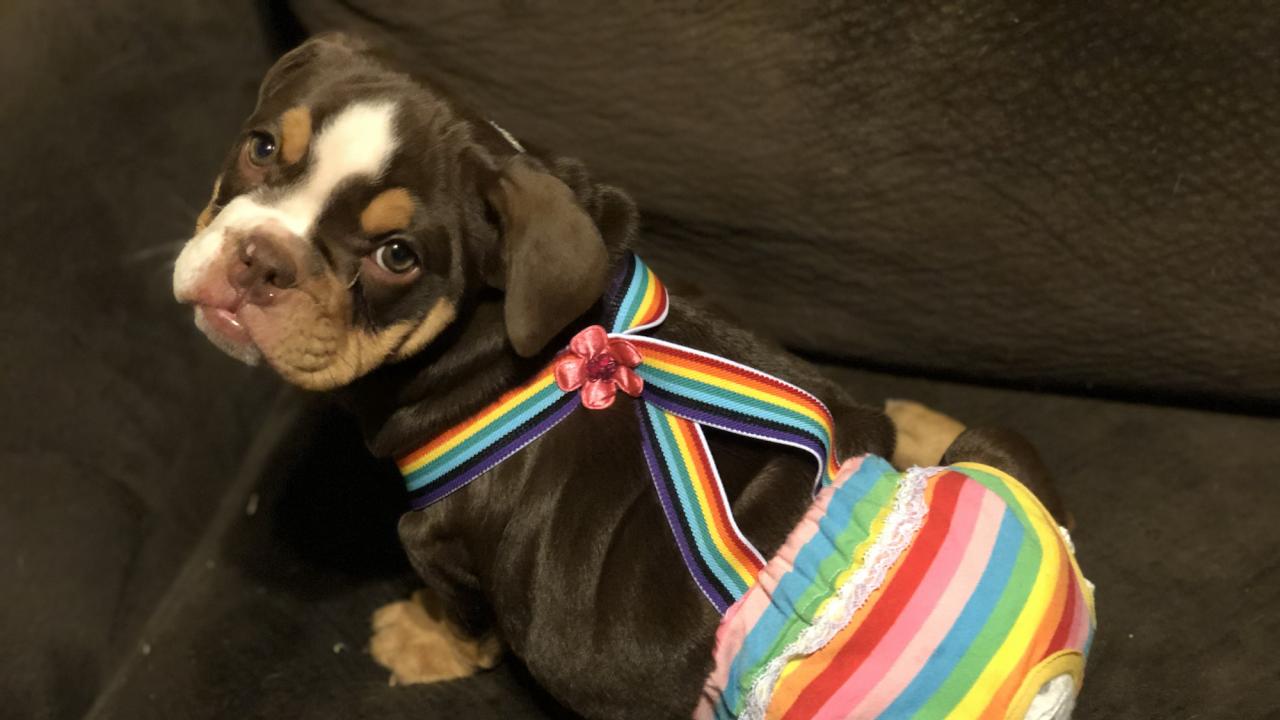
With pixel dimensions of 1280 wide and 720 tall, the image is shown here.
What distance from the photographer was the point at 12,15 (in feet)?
6.90

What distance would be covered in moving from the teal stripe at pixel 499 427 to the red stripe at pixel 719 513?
231mm

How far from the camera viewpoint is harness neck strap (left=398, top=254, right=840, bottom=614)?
1.69 metres

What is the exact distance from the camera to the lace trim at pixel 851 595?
1.59 meters

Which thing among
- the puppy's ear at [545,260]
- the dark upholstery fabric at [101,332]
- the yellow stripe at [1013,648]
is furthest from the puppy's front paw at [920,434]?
the dark upholstery fabric at [101,332]

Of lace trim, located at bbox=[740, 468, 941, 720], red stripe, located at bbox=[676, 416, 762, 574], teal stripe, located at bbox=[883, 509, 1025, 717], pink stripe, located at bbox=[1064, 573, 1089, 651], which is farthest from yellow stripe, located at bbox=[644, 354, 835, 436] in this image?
pink stripe, located at bbox=[1064, 573, 1089, 651]

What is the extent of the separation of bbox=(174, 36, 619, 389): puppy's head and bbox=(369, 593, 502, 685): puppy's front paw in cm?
73

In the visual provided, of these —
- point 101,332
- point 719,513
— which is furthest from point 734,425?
point 101,332

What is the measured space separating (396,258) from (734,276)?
43.8 inches

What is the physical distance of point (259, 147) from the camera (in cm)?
169

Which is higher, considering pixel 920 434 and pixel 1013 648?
pixel 1013 648

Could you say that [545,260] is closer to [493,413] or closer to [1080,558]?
[493,413]

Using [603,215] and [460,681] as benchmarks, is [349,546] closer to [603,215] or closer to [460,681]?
[460,681]

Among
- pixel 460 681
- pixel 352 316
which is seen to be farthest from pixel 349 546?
pixel 352 316

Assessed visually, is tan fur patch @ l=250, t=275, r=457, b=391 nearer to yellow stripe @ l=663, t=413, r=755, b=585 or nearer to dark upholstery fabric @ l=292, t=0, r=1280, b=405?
yellow stripe @ l=663, t=413, r=755, b=585
